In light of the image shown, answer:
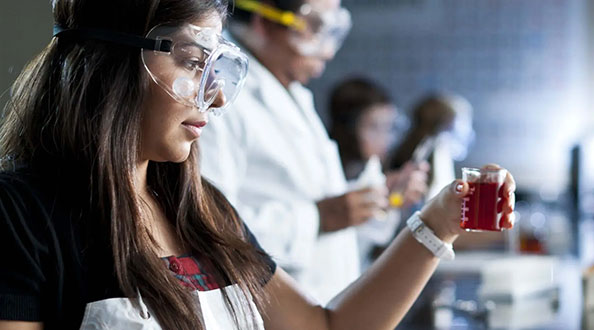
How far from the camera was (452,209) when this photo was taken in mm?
1560

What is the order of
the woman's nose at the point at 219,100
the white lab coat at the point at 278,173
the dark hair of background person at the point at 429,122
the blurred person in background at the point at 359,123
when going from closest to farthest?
the woman's nose at the point at 219,100
the white lab coat at the point at 278,173
the blurred person in background at the point at 359,123
the dark hair of background person at the point at 429,122

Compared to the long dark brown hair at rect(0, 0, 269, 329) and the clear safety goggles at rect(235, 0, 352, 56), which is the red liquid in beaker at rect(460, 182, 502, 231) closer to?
the long dark brown hair at rect(0, 0, 269, 329)

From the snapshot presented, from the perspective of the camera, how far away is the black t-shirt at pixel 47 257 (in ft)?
3.66

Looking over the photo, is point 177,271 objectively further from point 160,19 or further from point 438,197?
point 438,197

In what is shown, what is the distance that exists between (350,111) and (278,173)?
6.78 ft

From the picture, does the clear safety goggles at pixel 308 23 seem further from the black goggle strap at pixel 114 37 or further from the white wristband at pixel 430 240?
the black goggle strap at pixel 114 37

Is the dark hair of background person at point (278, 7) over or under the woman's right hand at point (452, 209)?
over

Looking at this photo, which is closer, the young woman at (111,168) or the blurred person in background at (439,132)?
the young woman at (111,168)

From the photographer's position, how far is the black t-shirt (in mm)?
1114

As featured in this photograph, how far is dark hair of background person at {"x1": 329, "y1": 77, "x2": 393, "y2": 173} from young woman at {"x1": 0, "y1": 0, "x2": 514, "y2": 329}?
9.75 ft

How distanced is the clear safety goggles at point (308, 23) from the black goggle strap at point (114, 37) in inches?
54.6

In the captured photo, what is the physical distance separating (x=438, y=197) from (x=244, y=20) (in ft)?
4.22

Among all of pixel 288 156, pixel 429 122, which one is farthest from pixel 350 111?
pixel 288 156

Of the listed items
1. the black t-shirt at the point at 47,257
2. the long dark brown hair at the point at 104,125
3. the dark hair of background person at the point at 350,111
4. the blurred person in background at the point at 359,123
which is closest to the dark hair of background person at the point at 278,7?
the long dark brown hair at the point at 104,125
